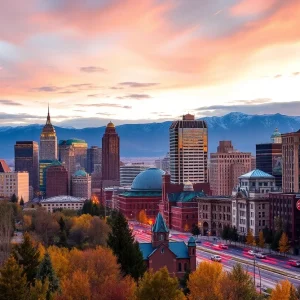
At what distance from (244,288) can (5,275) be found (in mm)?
21399

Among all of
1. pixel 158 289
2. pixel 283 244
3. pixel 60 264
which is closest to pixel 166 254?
pixel 60 264

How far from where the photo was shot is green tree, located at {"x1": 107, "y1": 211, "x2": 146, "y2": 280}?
79.1 m

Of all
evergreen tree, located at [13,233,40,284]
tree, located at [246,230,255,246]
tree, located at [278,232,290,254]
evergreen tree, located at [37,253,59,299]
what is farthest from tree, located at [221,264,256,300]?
tree, located at [246,230,255,246]

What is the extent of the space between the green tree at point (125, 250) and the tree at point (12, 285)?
64.4ft

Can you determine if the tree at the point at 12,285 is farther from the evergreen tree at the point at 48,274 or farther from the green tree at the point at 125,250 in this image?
the green tree at the point at 125,250

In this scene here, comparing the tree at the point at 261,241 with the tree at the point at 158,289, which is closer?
the tree at the point at 158,289

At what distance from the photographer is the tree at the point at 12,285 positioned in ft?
197

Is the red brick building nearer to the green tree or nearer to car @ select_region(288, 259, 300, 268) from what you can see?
the green tree

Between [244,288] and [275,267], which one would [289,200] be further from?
[244,288]

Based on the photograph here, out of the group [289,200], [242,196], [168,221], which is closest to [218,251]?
[289,200]

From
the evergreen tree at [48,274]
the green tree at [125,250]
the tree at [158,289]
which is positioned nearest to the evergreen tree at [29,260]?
the evergreen tree at [48,274]

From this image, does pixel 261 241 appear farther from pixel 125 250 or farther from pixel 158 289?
pixel 158 289

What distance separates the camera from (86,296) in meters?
62.2

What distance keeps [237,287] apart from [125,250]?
18.9 meters
